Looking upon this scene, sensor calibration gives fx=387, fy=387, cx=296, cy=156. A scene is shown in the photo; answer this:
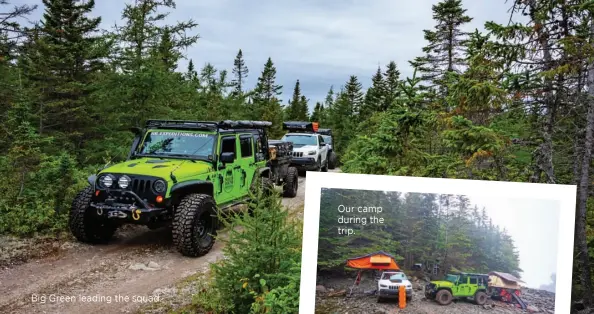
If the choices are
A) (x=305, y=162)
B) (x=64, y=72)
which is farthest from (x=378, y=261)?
(x=64, y=72)

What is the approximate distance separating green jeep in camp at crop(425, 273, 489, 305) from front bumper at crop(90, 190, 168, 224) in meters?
4.50

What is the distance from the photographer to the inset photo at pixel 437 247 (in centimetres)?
244

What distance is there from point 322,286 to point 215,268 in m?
1.93

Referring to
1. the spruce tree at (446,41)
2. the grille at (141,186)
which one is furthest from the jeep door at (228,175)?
the spruce tree at (446,41)

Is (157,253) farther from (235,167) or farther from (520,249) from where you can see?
(520,249)

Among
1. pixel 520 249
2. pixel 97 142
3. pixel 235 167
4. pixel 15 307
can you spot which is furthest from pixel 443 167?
pixel 97 142

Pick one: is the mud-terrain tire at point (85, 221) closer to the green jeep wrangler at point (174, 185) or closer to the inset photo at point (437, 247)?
the green jeep wrangler at point (174, 185)

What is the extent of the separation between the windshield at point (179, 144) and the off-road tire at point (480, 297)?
17.1 ft

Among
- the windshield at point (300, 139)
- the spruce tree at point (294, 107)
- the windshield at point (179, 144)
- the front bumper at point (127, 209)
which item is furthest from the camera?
the spruce tree at point (294, 107)

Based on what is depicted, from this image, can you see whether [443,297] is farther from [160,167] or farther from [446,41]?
[446,41]

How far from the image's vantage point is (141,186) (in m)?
6.00

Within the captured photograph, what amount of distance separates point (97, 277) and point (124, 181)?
145cm

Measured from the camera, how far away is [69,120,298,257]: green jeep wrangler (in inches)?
234

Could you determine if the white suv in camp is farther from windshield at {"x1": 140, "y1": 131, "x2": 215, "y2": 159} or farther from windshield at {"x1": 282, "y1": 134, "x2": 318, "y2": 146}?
windshield at {"x1": 282, "y1": 134, "x2": 318, "y2": 146}
